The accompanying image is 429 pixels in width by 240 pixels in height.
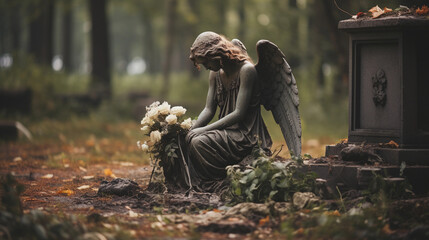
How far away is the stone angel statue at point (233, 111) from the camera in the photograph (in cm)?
740

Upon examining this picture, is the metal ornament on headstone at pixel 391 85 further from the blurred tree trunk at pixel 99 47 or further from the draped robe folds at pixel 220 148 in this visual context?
the blurred tree trunk at pixel 99 47

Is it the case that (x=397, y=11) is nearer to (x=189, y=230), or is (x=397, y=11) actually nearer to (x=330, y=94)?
(x=189, y=230)

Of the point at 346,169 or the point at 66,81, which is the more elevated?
the point at 66,81

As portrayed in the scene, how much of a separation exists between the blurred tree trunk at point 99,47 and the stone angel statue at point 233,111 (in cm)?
1380

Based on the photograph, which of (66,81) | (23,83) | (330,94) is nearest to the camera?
(23,83)

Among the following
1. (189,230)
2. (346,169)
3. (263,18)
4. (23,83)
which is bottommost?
(189,230)

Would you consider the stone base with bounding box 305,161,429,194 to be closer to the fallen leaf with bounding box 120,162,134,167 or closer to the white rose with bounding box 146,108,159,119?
the white rose with bounding box 146,108,159,119

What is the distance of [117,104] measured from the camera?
20344 millimetres

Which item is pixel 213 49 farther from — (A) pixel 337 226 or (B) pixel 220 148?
(A) pixel 337 226

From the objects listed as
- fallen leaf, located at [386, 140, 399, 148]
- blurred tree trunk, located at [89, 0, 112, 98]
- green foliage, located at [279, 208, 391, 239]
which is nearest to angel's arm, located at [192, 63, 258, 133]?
fallen leaf, located at [386, 140, 399, 148]

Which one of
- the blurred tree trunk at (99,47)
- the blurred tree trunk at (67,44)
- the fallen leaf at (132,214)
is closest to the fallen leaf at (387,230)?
the fallen leaf at (132,214)

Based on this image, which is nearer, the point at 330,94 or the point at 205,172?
the point at 205,172

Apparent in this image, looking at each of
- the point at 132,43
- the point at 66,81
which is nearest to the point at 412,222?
the point at 66,81

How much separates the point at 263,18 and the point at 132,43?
28.0 metres
